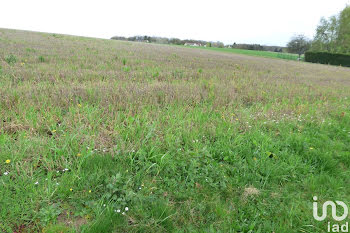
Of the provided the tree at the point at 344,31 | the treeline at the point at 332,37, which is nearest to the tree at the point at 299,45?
the treeline at the point at 332,37

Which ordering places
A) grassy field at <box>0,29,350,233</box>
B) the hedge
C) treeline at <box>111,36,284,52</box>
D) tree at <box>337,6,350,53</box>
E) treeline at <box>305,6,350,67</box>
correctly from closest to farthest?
grassy field at <box>0,29,350,233</box> < the hedge < treeline at <box>305,6,350,67</box> < tree at <box>337,6,350,53</box> < treeline at <box>111,36,284,52</box>

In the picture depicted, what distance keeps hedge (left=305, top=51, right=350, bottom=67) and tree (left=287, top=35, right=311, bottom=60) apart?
19602 mm

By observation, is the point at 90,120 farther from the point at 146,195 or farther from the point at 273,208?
the point at 273,208

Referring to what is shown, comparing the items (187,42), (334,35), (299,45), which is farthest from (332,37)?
(187,42)

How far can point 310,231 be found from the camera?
202cm

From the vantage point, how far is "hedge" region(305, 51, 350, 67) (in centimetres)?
3544

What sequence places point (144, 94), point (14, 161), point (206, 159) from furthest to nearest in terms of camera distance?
point (144, 94) < point (206, 159) < point (14, 161)

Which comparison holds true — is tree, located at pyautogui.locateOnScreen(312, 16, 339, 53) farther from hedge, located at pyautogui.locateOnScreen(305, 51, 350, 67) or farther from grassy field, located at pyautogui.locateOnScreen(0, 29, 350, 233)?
grassy field, located at pyautogui.locateOnScreen(0, 29, 350, 233)

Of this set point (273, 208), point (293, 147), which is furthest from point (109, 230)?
point (293, 147)

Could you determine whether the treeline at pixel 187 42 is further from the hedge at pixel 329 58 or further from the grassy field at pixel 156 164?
the grassy field at pixel 156 164

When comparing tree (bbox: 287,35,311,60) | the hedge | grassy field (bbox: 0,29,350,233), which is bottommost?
grassy field (bbox: 0,29,350,233)

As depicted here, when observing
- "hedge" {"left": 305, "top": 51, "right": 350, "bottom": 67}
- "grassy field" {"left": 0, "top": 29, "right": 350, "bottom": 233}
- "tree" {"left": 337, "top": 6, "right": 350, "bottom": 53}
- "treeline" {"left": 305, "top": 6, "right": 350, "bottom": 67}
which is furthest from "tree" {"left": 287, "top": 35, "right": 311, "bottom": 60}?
"grassy field" {"left": 0, "top": 29, "right": 350, "bottom": 233}

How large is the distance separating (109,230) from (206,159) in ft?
5.12

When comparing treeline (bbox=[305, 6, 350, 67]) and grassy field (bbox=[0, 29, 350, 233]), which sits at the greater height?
treeline (bbox=[305, 6, 350, 67])
